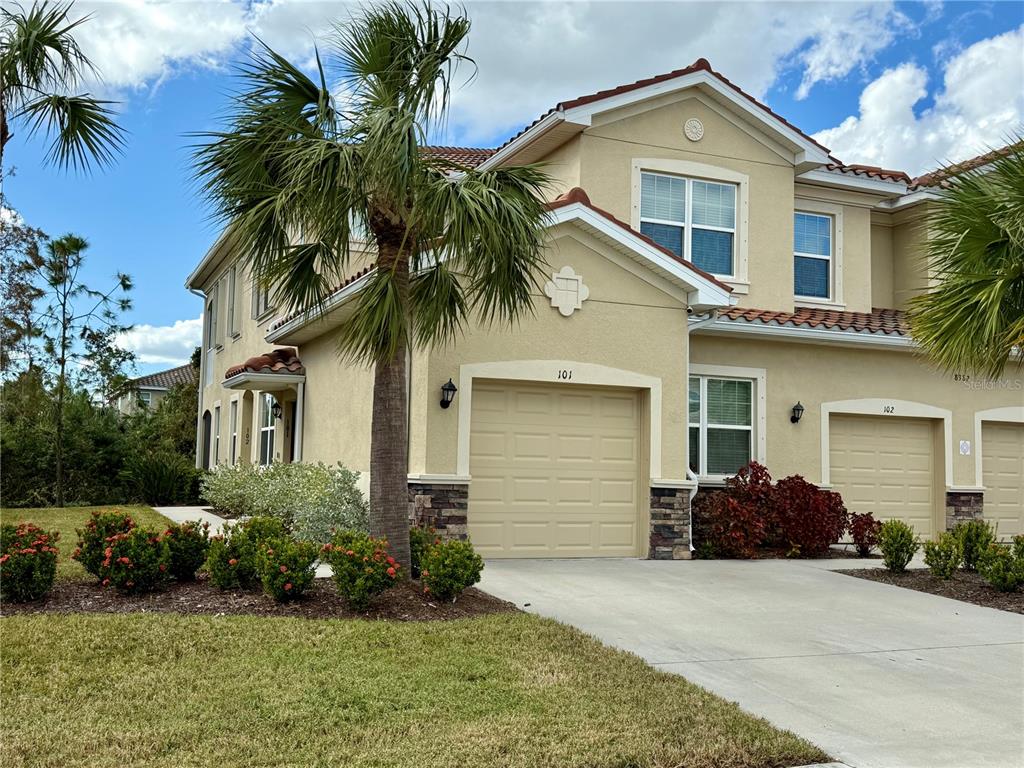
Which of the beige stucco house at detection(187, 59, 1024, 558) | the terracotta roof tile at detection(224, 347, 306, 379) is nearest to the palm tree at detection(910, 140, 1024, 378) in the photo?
the beige stucco house at detection(187, 59, 1024, 558)

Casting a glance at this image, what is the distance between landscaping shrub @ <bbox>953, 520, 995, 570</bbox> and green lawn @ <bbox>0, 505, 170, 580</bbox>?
10.3m

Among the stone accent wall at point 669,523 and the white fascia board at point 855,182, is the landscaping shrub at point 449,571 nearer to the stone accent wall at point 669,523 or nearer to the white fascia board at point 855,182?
the stone accent wall at point 669,523

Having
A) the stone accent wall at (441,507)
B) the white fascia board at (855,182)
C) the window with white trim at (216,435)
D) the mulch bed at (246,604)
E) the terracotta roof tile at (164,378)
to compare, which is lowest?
the mulch bed at (246,604)

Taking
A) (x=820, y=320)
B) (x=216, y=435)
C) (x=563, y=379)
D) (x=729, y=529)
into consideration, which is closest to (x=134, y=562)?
(x=563, y=379)

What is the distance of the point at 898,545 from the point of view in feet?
37.4

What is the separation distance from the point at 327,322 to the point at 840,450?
8653 mm

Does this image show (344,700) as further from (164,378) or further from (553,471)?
(164,378)

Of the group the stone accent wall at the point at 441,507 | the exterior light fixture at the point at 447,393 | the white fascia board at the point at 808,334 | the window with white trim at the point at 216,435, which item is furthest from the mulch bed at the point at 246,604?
the window with white trim at the point at 216,435

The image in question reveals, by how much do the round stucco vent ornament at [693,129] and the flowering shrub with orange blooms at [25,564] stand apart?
1145cm

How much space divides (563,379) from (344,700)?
6.88m

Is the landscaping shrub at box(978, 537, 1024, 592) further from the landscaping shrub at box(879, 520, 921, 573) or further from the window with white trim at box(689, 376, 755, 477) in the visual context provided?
the window with white trim at box(689, 376, 755, 477)

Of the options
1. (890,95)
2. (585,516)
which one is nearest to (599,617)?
(585,516)

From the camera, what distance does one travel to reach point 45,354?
2403cm

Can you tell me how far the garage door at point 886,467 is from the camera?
1495 centimetres
